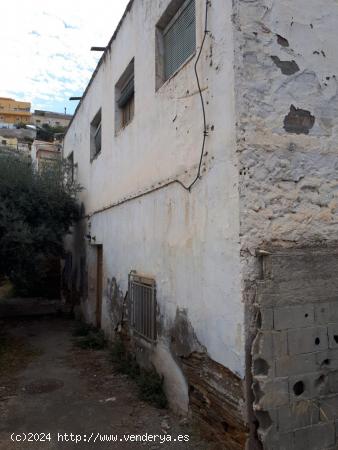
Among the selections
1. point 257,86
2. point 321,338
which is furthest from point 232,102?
point 321,338

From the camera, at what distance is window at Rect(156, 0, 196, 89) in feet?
15.3

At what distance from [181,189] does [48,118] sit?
77.5m

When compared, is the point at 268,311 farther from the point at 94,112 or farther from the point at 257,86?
the point at 94,112

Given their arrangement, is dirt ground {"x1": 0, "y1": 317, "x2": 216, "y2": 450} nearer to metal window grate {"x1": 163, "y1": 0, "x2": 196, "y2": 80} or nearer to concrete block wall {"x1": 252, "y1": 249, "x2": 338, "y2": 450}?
concrete block wall {"x1": 252, "y1": 249, "x2": 338, "y2": 450}

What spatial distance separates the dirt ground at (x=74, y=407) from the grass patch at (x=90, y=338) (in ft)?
0.79

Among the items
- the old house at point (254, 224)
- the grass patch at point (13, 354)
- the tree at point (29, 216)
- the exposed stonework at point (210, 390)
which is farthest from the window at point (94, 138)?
Answer: the exposed stonework at point (210, 390)

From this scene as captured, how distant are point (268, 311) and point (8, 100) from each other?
274 ft

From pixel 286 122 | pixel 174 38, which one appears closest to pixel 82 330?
pixel 174 38

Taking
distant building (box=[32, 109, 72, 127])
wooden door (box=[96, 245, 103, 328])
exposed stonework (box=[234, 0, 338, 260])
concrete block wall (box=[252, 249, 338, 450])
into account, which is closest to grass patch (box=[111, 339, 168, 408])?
concrete block wall (box=[252, 249, 338, 450])

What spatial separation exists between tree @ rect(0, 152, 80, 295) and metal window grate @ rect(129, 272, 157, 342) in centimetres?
343

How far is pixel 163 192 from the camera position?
5.08m

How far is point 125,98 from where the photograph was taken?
7.34 m

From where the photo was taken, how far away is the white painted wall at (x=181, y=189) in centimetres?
360

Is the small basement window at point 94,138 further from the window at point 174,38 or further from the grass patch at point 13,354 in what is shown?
the window at point 174,38
